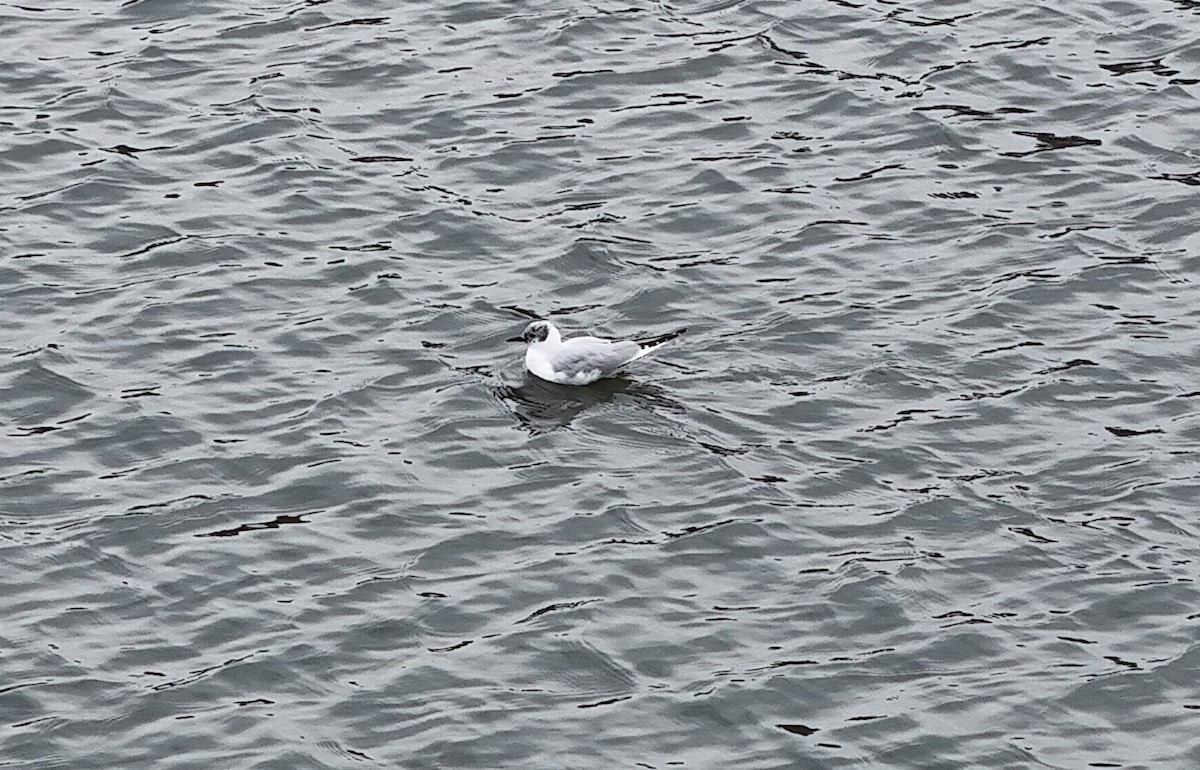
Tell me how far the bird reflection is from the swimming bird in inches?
4.8

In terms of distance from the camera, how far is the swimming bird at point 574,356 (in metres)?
20.1

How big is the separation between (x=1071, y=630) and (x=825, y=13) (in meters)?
12.1

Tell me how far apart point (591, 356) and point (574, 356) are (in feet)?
0.51

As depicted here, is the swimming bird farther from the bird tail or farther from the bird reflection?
the bird reflection

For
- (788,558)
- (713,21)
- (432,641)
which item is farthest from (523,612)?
(713,21)

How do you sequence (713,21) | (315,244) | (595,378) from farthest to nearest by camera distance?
(713,21), (315,244), (595,378)

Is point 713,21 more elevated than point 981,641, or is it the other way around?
point 713,21

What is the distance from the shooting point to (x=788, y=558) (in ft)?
57.9

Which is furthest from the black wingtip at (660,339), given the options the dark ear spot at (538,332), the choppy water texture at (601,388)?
the dark ear spot at (538,332)

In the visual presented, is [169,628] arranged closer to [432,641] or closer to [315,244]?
[432,641]

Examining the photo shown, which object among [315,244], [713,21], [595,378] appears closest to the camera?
[595,378]

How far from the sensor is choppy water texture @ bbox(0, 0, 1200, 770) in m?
16.1

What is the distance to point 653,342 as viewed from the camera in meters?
20.8

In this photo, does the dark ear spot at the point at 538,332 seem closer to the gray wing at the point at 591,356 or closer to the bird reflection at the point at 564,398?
the gray wing at the point at 591,356
